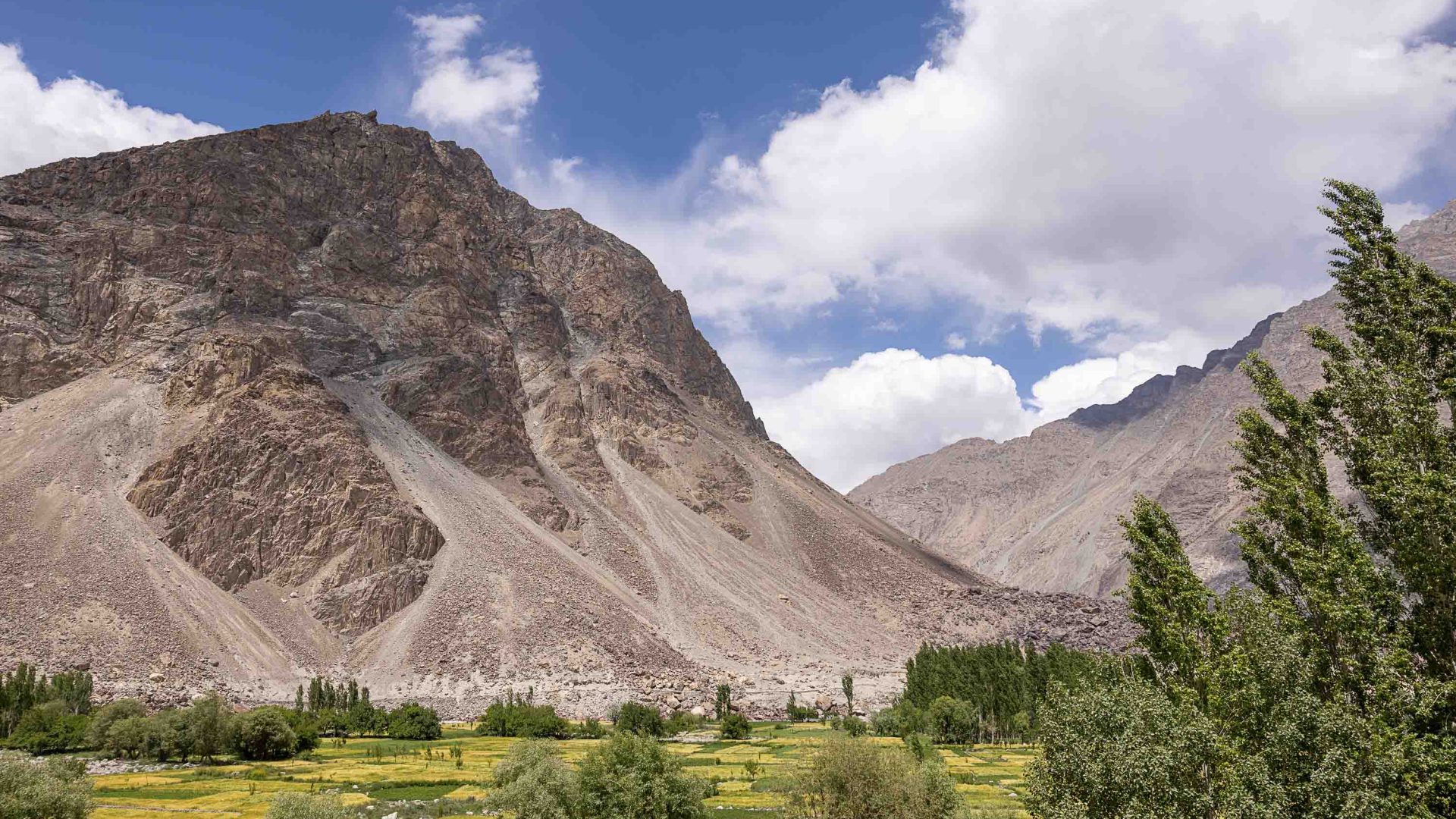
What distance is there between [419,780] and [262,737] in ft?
50.4

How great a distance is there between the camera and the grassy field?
115 ft

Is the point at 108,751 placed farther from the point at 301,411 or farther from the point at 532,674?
the point at 301,411

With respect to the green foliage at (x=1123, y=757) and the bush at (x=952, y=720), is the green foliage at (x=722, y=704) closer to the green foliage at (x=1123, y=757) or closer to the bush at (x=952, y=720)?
the bush at (x=952, y=720)

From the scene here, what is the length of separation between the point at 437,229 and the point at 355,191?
1582 cm

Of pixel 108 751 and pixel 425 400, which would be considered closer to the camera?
pixel 108 751

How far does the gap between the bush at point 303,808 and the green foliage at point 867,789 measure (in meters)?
14.9

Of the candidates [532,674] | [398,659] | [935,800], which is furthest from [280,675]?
[935,800]

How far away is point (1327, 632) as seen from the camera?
46.5 ft

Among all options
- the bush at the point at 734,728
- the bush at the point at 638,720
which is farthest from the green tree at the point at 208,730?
the bush at the point at 734,728

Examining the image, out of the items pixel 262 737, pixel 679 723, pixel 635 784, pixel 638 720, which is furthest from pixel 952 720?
pixel 262 737

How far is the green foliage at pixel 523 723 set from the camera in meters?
64.2

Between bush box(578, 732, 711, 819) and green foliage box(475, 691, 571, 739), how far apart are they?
3558cm

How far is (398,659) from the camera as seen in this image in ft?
291

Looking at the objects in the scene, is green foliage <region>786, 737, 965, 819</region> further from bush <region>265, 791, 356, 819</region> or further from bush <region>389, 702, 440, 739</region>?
bush <region>389, 702, 440, 739</region>
